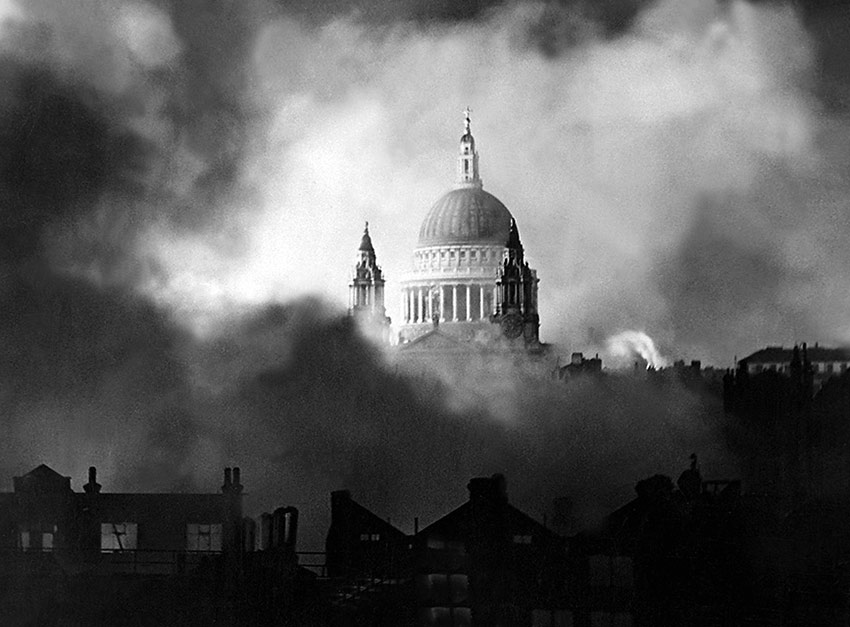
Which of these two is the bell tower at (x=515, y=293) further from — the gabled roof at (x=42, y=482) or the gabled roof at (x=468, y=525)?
the gabled roof at (x=468, y=525)

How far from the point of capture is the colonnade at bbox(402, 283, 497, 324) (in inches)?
4761

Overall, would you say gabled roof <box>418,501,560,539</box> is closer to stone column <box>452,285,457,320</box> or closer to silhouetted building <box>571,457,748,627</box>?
silhouetted building <box>571,457,748,627</box>

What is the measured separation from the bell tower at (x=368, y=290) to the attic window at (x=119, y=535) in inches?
1601

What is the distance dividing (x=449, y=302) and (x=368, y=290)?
18.3 meters

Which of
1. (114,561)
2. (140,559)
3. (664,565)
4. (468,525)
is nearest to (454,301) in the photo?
(140,559)

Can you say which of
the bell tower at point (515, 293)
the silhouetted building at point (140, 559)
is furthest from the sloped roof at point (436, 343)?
the silhouetted building at point (140, 559)

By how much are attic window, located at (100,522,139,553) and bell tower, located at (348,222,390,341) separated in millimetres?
40672

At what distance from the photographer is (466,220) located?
129500 millimetres

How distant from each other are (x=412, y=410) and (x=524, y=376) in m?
15.4

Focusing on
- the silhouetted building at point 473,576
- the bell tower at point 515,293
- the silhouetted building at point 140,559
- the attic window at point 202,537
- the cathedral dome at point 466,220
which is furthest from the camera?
the cathedral dome at point 466,220

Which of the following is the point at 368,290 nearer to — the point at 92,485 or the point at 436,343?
the point at 436,343

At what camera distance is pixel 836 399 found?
49.0 metres

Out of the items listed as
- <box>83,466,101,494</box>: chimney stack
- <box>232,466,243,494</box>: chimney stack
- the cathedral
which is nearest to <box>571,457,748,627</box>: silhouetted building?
<box>232,466,243,494</box>: chimney stack

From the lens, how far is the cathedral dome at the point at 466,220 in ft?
422
